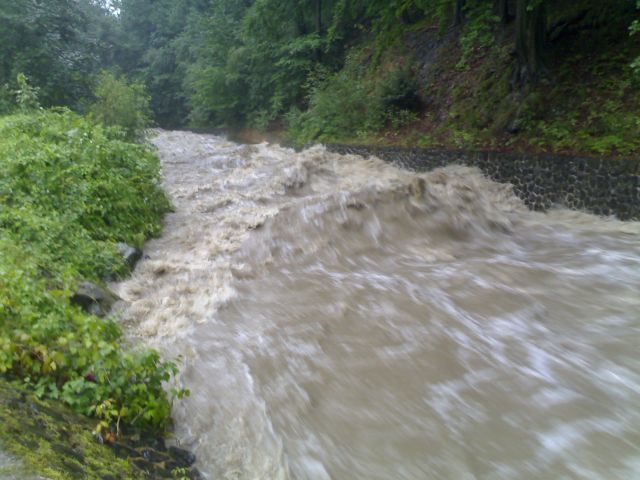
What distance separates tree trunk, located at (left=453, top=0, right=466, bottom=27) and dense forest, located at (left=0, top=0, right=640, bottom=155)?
8 centimetres

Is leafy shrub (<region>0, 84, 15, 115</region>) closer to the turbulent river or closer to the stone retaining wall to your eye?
the turbulent river

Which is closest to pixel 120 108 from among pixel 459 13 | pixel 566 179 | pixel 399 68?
pixel 399 68

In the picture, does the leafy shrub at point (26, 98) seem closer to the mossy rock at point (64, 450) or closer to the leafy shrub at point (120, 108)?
the leafy shrub at point (120, 108)

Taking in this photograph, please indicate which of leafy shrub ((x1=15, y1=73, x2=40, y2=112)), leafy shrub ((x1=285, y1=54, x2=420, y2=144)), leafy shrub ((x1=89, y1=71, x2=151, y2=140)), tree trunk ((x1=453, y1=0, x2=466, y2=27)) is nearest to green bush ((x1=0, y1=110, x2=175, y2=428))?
leafy shrub ((x1=15, y1=73, x2=40, y2=112))

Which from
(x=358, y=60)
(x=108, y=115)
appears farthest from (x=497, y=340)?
(x=358, y=60)

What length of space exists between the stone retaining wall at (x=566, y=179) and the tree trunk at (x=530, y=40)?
2.70m

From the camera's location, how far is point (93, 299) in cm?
624

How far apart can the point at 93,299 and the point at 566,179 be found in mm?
8535

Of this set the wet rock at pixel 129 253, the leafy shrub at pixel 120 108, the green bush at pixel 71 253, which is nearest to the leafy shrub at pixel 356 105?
the leafy shrub at pixel 120 108

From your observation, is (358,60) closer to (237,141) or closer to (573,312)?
(237,141)

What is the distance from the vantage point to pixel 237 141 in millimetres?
31672

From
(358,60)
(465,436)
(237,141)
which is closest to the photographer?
(465,436)

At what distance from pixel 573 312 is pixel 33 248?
21.1 feet

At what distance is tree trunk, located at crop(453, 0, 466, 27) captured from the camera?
1841cm
